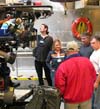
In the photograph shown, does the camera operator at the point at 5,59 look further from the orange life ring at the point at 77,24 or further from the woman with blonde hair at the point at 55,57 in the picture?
the orange life ring at the point at 77,24

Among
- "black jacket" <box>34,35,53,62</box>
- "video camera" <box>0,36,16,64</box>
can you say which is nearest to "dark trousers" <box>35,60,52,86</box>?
"black jacket" <box>34,35,53,62</box>

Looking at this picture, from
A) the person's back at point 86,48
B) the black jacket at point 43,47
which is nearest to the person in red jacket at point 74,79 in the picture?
the person's back at point 86,48

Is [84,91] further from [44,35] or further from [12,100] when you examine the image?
[44,35]

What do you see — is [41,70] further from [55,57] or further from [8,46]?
[8,46]

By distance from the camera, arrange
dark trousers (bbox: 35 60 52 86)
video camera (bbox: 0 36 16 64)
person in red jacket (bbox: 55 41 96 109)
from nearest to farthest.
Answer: video camera (bbox: 0 36 16 64) → person in red jacket (bbox: 55 41 96 109) → dark trousers (bbox: 35 60 52 86)

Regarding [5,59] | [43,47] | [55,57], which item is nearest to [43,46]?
[43,47]

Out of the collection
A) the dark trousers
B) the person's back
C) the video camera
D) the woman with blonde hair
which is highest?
the video camera

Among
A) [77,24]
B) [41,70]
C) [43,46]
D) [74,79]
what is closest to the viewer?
[74,79]

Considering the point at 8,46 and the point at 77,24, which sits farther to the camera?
the point at 77,24

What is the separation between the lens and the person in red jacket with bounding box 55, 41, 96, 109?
4055mm

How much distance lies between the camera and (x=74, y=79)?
13.4 feet

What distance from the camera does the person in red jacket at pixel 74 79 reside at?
4055 mm

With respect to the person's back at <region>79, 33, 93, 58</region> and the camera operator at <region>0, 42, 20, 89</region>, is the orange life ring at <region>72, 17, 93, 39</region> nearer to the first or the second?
the person's back at <region>79, 33, 93, 58</region>

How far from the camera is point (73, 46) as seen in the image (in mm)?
4211
